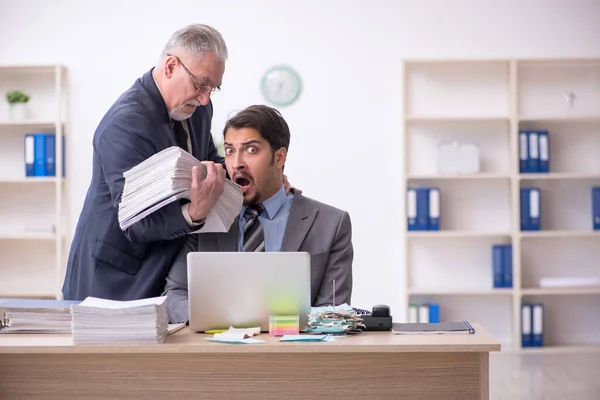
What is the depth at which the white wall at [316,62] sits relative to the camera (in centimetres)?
623

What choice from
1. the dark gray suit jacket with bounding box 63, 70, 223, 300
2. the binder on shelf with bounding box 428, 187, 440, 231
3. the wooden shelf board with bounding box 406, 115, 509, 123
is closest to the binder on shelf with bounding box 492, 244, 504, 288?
the binder on shelf with bounding box 428, 187, 440, 231

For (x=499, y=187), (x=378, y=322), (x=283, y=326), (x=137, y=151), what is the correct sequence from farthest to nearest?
(x=499, y=187) < (x=137, y=151) < (x=378, y=322) < (x=283, y=326)

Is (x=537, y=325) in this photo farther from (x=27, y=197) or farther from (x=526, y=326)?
(x=27, y=197)

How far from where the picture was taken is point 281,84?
20.4 ft

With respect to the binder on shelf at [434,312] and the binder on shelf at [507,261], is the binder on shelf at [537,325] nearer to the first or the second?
the binder on shelf at [507,261]

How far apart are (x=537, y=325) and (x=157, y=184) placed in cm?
438

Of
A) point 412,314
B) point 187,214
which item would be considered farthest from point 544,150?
point 187,214

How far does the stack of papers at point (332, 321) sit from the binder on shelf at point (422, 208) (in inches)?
150

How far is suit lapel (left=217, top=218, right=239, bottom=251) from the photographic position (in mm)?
2774

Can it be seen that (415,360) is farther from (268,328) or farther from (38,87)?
(38,87)

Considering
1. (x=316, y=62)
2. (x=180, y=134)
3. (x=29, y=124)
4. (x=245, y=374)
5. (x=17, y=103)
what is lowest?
(x=245, y=374)

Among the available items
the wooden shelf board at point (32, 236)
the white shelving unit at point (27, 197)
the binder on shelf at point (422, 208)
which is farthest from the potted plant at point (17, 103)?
the binder on shelf at point (422, 208)

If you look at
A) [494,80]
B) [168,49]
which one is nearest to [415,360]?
[168,49]

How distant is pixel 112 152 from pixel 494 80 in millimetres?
4250
